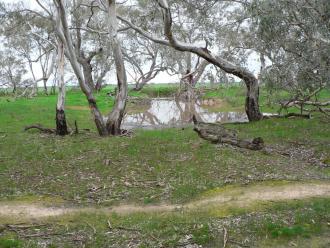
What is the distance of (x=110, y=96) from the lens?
43.2 metres

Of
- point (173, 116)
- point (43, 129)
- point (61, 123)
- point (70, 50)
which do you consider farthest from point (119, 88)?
point (173, 116)

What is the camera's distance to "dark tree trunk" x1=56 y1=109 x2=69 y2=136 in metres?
20.7

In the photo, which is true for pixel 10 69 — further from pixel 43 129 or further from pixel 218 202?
pixel 218 202

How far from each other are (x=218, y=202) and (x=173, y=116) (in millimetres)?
21953

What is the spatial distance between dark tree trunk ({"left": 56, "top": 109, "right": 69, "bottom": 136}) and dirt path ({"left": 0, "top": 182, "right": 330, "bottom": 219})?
9.00 meters

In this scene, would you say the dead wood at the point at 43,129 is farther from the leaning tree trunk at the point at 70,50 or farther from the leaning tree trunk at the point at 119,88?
the leaning tree trunk at the point at 119,88

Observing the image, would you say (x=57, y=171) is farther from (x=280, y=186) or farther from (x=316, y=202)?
(x=316, y=202)

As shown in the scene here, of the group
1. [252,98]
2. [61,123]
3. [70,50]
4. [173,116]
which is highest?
[70,50]

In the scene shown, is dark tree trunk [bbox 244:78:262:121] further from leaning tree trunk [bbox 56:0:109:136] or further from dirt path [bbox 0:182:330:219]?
dirt path [bbox 0:182:330:219]

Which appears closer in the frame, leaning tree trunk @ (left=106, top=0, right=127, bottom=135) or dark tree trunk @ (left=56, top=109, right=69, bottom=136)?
leaning tree trunk @ (left=106, top=0, right=127, bottom=135)

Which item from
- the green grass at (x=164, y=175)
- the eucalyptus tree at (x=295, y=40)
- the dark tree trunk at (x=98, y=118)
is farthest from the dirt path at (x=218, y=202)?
the dark tree trunk at (x=98, y=118)

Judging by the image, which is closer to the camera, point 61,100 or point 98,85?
point 61,100

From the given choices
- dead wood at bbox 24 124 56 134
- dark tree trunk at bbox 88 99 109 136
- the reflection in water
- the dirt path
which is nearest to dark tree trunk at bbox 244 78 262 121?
the reflection in water

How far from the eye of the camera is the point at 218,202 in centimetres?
1127
